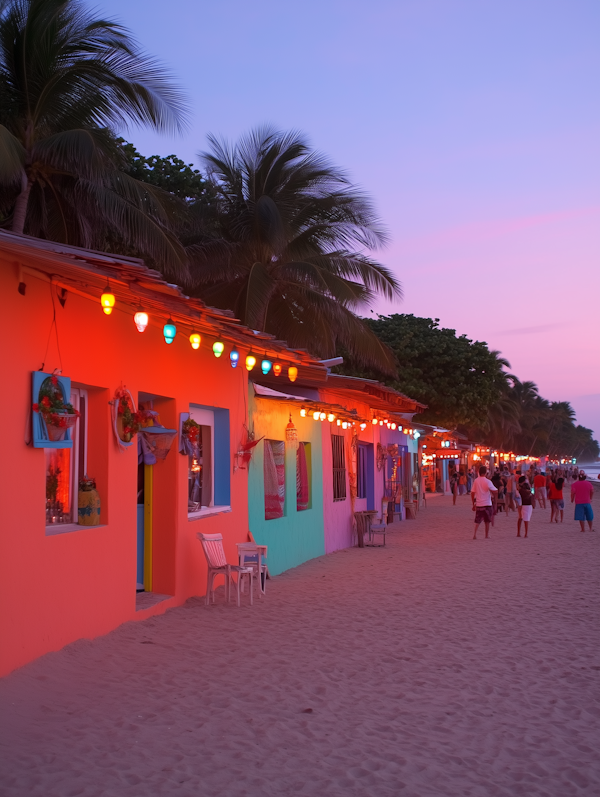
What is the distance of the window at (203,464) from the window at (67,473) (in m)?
2.99

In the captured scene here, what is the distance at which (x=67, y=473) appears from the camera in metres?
7.71

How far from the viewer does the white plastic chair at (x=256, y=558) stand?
10414 millimetres

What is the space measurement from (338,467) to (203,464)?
7.18 meters

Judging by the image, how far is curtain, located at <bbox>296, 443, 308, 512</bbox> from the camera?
49.6 feet

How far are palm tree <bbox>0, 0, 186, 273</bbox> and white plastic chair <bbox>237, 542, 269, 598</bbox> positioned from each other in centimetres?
506

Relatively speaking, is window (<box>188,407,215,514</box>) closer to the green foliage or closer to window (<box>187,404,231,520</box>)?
window (<box>187,404,231,520</box>)

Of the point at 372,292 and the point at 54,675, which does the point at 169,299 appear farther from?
the point at 372,292

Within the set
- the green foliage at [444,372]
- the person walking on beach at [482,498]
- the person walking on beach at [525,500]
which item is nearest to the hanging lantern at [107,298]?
the person walking on beach at [482,498]

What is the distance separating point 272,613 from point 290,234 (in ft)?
34.0

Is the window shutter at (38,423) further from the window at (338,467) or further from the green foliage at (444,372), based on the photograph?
the green foliage at (444,372)

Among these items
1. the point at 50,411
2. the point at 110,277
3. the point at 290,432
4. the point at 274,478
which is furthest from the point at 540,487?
the point at 110,277

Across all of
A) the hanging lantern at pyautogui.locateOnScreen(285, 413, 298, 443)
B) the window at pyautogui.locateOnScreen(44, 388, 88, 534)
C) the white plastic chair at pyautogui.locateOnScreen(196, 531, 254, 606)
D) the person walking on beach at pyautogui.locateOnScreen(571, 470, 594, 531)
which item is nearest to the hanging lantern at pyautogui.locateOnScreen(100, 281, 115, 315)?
the window at pyautogui.locateOnScreen(44, 388, 88, 534)

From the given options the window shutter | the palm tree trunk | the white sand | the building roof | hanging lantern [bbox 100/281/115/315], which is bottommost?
the white sand

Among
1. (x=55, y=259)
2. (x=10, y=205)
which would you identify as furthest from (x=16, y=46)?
(x=55, y=259)
